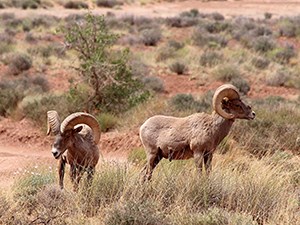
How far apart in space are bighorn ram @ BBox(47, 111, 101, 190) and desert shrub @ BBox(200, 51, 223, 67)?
18.3m

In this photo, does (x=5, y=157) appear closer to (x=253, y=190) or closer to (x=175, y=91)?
(x=253, y=190)

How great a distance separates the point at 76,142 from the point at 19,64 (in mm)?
17408

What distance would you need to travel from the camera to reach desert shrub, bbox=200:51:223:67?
26438 mm

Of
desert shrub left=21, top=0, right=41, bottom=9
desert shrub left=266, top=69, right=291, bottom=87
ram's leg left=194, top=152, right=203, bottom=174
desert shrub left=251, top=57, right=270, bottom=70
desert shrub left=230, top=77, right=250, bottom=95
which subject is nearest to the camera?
ram's leg left=194, top=152, right=203, bottom=174

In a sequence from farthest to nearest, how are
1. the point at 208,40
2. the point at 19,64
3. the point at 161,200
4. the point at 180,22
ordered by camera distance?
the point at 180,22
the point at 208,40
the point at 19,64
the point at 161,200

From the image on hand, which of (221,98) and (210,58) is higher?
(221,98)

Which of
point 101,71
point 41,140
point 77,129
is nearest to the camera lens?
point 77,129

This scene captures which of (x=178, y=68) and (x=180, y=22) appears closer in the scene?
(x=178, y=68)

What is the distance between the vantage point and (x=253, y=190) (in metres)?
7.87

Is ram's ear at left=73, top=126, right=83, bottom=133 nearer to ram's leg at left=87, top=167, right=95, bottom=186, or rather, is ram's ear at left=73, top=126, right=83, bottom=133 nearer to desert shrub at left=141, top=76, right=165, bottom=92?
ram's leg at left=87, top=167, right=95, bottom=186

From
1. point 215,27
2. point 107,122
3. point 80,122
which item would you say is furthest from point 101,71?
point 215,27

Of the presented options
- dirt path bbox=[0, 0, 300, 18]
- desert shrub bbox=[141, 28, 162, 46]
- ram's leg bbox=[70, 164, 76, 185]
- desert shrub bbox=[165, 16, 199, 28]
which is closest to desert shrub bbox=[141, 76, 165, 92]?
desert shrub bbox=[141, 28, 162, 46]

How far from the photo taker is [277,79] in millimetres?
23922

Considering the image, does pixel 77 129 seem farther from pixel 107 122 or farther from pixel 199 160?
pixel 107 122
